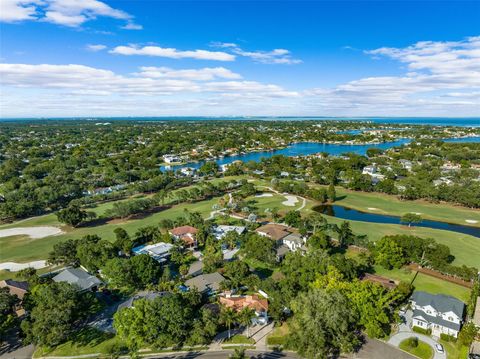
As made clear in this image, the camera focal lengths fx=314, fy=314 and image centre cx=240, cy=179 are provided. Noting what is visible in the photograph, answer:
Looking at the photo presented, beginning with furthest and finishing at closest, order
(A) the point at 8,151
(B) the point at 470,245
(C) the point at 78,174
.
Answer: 1. (A) the point at 8,151
2. (C) the point at 78,174
3. (B) the point at 470,245

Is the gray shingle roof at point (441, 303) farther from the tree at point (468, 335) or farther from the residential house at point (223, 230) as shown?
the residential house at point (223, 230)

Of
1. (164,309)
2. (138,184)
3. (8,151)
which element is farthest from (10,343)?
(8,151)

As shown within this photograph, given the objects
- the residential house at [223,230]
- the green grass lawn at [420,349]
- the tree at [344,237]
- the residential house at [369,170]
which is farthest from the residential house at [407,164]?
the green grass lawn at [420,349]

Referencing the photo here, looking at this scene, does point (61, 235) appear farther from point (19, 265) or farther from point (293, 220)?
point (293, 220)

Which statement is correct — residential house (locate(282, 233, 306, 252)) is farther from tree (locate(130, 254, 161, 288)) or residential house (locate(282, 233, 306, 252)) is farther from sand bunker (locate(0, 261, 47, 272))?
sand bunker (locate(0, 261, 47, 272))

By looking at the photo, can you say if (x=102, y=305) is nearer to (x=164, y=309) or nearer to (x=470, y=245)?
(x=164, y=309)

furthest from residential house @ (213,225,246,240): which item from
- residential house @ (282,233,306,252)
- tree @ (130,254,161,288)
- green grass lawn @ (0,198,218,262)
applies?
tree @ (130,254,161,288)

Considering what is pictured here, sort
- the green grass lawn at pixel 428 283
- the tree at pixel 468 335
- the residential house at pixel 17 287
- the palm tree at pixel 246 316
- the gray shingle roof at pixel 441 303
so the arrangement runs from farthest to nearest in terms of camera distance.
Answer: the green grass lawn at pixel 428 283
the residential house at pixel 17 287
the gray shingle roof at pixel 441 303
the palm tree at pixel 246 316
the tree at pixel 468 335
